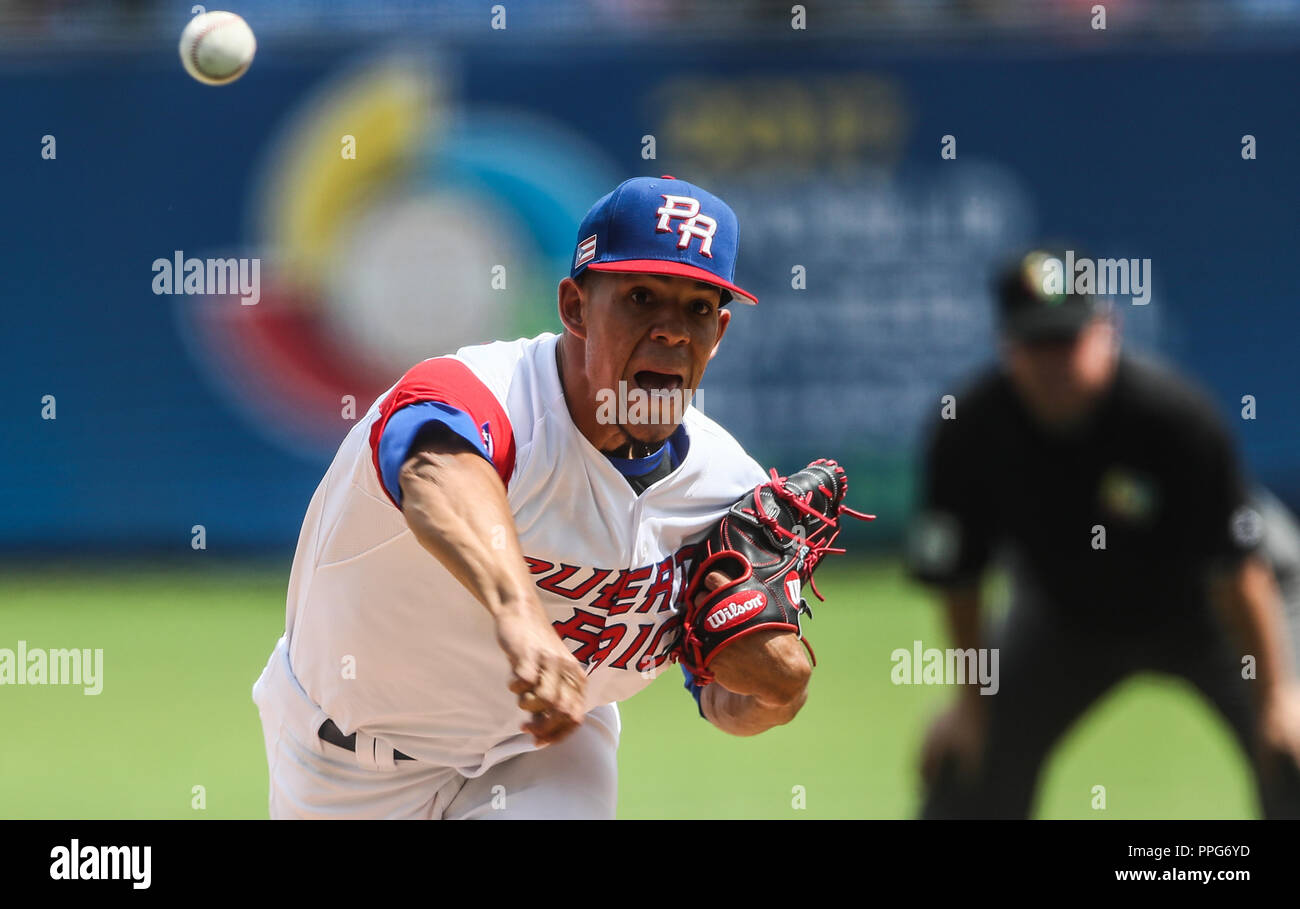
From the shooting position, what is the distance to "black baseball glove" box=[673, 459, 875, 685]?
3.03 meters

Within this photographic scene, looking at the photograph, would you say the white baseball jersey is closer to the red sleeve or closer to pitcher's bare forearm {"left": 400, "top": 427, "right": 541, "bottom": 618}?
the red sleeve

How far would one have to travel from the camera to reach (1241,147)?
10320mm

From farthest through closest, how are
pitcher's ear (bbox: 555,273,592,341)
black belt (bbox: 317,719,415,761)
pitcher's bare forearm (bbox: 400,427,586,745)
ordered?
black belt (bbox: 317,719,415,761), pitcher's ear (bbox: 555,273,592,341), pitcher's bare forearm (bbox: 400,427,586,745)

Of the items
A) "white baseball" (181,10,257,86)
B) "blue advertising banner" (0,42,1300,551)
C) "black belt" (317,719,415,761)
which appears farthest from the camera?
"blue advertising banner" (0,42,1300,551)

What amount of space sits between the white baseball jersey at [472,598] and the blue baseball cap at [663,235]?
0.91 ft

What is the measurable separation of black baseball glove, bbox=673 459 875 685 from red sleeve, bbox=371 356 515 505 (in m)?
0.55

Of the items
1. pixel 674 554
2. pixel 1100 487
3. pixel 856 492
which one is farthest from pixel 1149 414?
pixel 856 492

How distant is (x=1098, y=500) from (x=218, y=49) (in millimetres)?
3083

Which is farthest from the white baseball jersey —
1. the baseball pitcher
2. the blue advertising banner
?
the blue advertising banner

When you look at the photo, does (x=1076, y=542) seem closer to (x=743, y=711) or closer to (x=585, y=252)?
(x=743, y=711)

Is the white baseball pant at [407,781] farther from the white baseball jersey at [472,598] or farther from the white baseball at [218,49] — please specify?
the white baseball at [218,49]

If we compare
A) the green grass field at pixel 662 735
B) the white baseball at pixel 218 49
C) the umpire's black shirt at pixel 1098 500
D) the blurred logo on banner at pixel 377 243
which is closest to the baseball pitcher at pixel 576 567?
the white baseball at pixel 218 49

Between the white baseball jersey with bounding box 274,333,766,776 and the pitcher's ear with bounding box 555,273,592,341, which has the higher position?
the pitcher's ear with bounding box 555,273,592,341

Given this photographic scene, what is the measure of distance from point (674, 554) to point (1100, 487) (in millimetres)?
2352
